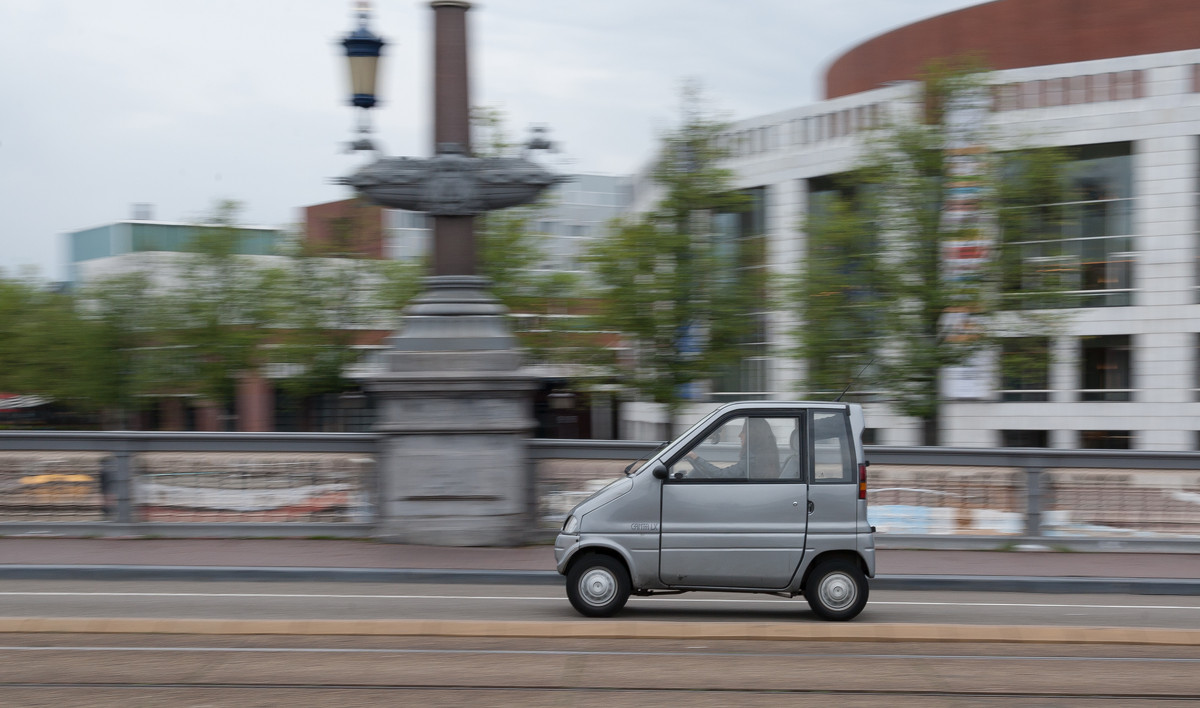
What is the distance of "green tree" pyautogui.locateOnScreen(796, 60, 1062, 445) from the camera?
74.4 ft

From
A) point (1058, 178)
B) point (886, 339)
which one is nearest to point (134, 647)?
point (886, 339)

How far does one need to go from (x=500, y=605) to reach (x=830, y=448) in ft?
10.6

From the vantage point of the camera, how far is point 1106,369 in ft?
121

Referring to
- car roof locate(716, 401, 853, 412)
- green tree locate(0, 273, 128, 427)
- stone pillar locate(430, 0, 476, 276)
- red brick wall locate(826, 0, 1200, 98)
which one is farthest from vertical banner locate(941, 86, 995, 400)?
green tree locate(0, 273, 128, 427)

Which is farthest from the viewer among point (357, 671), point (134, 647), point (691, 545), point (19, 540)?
point (19, 540)

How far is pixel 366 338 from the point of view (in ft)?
140

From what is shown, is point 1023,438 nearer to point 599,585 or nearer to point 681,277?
point 681,277

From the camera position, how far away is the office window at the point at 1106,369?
3678 cm

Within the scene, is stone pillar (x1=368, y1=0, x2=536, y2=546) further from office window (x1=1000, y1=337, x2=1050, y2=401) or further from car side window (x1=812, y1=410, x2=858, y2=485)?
office window (x1=1000, y1=337, x2=1050, y2=401)

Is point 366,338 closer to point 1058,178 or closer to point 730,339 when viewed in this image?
point 730,339

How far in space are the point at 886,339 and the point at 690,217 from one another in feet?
19.2

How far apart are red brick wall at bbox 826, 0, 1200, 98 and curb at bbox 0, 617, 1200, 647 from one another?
3141 centimetres

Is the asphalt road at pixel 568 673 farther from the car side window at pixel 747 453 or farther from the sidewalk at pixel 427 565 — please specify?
the sidewalk at pixel 427 565

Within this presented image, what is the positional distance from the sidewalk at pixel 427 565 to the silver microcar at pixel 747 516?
2.52m
